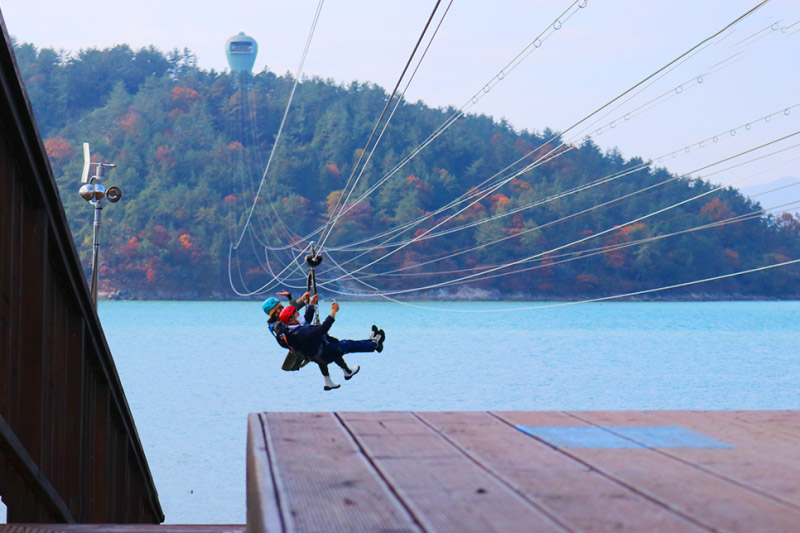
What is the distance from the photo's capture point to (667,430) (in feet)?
7.54

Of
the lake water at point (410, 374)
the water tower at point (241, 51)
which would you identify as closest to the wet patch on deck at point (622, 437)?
the lake water at point (410, 374)

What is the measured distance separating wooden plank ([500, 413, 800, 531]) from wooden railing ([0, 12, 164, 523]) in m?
2.32

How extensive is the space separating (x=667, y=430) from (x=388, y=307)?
111269mm

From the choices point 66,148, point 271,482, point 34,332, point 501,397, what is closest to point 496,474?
point 271,482

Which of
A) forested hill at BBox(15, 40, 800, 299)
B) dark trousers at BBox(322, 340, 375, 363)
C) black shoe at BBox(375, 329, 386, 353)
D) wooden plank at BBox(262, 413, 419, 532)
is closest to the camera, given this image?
wooden plank at BBox(262, 413, 419, 532)

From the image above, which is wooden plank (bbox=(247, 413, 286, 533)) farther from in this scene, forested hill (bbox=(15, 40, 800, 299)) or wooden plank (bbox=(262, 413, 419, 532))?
forested hill (bbox=(15, 40, 800, 299))

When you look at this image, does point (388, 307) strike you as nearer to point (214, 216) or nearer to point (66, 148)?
point (214, 216)

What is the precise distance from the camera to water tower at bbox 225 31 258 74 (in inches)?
4995

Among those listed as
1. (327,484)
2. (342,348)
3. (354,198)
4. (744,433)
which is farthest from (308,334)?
(354,198)

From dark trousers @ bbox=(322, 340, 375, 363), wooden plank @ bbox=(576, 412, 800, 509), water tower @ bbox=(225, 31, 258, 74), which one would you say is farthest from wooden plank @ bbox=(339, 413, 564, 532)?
water tower @ bbox=(225, 31, 258, 74)

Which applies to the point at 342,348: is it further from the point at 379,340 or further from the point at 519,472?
the point at 519,472

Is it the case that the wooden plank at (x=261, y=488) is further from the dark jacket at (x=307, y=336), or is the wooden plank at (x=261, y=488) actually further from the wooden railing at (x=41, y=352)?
the dark jacket at (x=307, y=336)

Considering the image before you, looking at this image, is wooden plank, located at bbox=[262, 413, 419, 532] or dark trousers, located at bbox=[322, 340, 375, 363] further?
dark trousers, located at bbox=[322, 340, 375, 363]

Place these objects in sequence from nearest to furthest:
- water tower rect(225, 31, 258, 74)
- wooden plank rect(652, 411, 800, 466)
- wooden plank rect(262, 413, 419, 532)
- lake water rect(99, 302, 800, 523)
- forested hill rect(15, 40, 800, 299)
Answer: wooden plank rect(262, 413, 419, 532) < wooden plank rect(652, 411, 800, 466) < lake water rect(99, 302, 800, 523) < forested hill rect(15, 40, 800, 299) < water tower rect(225, 31, 258, 74)
